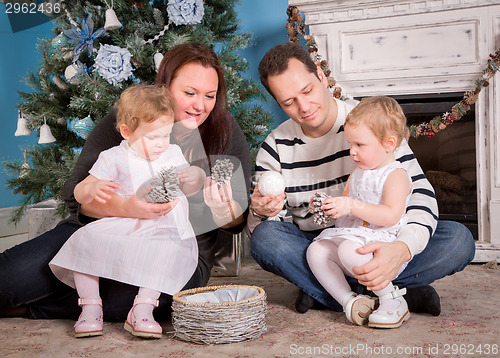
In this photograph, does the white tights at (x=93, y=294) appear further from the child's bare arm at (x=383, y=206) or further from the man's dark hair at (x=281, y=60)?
the man's dark hair at (x=281, y=60)

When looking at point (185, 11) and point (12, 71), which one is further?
point (12, 71)

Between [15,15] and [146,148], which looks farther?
[15,15]

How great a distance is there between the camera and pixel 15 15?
3375mm

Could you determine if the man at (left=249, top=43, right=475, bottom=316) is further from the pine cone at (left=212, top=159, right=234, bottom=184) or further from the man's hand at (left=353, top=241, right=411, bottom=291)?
the pine cone at (left=212, top=159, right=234, bottom=184)

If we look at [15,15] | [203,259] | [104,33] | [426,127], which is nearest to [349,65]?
[426,127]

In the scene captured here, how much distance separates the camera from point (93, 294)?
1.40m

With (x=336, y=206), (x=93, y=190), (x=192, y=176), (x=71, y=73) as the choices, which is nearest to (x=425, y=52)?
(x=336, y=206)

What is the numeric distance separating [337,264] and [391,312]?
0.22 metres

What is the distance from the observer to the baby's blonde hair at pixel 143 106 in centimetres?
140

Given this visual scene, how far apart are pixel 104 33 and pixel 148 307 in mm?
1439

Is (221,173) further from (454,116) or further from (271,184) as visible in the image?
(454,116)

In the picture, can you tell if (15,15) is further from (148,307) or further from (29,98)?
(148,307)

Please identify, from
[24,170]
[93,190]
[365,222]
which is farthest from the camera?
[24,170]

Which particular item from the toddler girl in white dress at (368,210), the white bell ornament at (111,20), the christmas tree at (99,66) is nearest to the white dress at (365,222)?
the toddler girl in white dress at (368,210)
